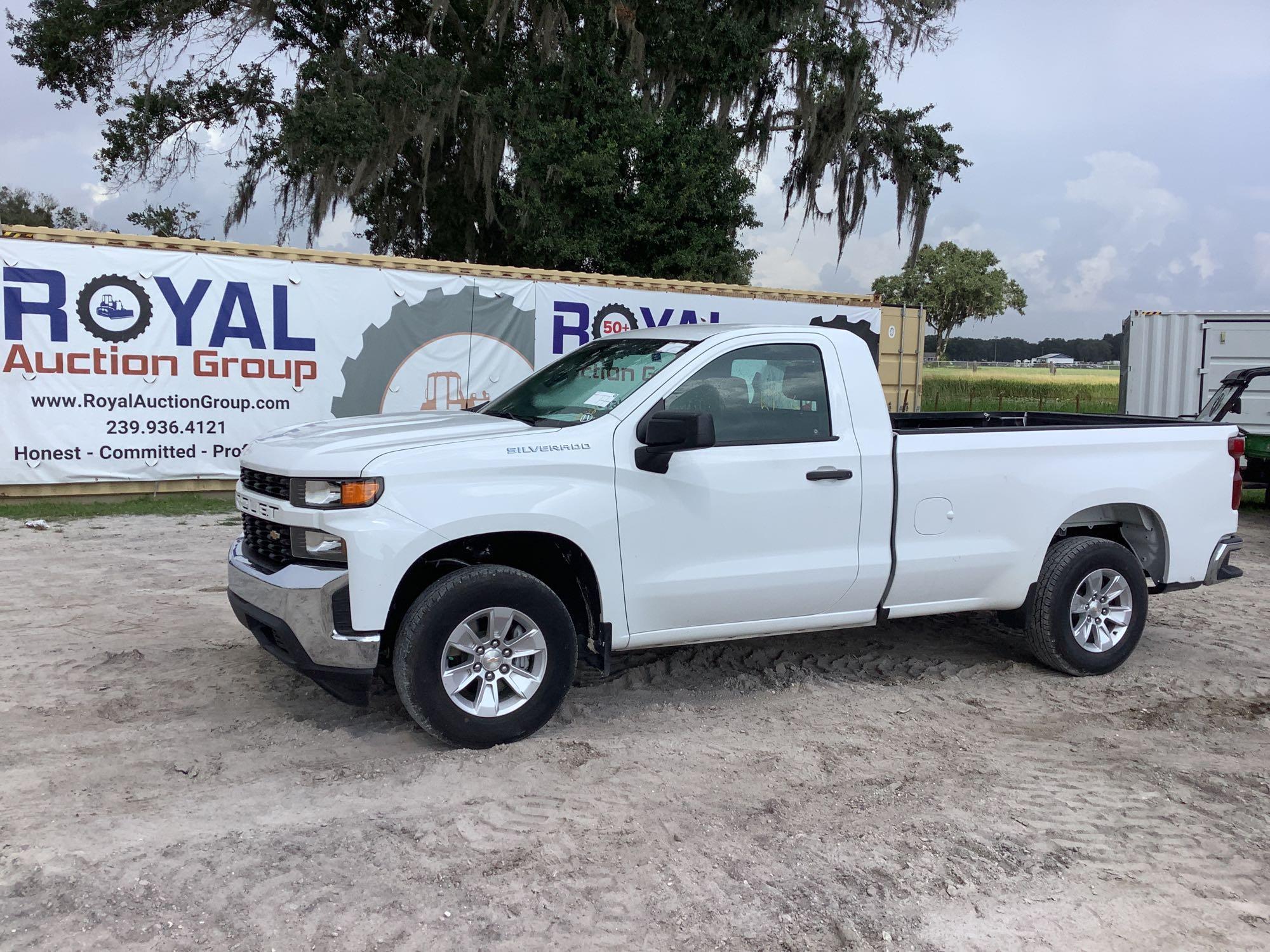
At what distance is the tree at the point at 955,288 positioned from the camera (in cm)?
7225

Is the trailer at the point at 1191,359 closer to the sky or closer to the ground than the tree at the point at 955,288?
closer to the ground

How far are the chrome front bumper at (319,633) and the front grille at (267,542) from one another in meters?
0.14

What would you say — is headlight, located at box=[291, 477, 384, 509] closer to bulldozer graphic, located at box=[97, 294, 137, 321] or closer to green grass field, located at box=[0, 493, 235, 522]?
green grass field, located at box=[0, 493, 235, 522]

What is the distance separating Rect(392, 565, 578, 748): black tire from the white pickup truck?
0.03 ft

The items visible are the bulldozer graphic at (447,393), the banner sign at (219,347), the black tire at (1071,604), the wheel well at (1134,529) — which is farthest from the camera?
the bulldozer graphic at (447,393)

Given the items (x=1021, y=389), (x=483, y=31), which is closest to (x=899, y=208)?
(x=483, y=31)

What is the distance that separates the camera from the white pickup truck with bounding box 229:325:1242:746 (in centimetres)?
422

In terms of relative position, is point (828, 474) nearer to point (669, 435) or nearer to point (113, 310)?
point (669, 435)

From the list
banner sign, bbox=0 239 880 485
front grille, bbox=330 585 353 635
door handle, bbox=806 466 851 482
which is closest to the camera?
front grille, bbox=330 585 353 635

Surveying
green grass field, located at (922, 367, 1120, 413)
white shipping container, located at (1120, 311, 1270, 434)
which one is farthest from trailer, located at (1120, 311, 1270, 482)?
green grass field, located at (922, 367, 1120, 413)

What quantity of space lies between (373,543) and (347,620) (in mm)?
321

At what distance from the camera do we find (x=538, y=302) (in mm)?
13156

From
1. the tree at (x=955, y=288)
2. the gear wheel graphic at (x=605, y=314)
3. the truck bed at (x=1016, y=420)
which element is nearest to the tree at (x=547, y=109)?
the gear wheel graphic at (x=605, y=314)

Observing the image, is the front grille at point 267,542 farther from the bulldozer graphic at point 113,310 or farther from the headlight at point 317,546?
the bulldozer graphic at point 113,310
